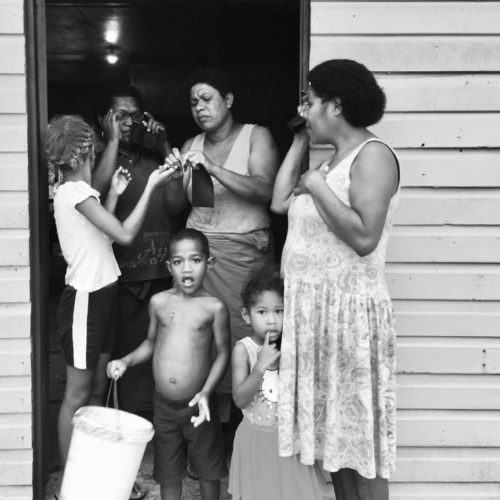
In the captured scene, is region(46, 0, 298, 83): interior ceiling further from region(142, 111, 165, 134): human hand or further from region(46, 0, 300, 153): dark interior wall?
region(142, 111, 165, 134): human hand

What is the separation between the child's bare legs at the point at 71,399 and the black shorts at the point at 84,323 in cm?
5

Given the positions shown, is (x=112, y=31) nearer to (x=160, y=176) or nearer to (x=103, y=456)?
(x=160, y=176)

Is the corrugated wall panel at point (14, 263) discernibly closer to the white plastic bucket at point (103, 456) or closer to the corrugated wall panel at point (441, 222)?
the white plastic bucket at point (103, 456)

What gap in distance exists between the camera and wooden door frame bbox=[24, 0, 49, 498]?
3.00m

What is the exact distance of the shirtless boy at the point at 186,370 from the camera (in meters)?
2.92

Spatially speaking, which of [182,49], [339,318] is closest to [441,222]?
[339,318]

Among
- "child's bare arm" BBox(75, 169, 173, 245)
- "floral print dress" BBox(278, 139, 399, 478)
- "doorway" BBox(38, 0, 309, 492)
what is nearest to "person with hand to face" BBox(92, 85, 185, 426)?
"child's bare arm" BBox(75, 169, 173, 245)

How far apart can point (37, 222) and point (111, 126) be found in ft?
2.30

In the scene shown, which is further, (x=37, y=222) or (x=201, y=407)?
(x=37, y=222)

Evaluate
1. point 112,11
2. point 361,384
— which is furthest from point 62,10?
point 361,384

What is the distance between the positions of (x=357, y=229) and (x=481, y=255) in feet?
3.12

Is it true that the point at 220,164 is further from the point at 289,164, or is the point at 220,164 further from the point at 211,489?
the point at 211,489

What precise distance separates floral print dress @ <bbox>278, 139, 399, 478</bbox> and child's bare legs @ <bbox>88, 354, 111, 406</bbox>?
3.57 ft

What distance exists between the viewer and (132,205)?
359 centimetres
